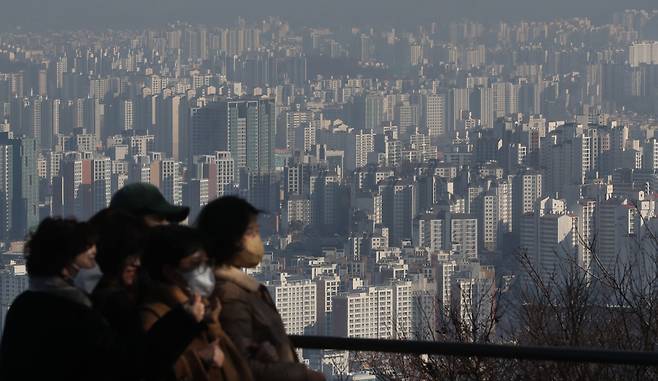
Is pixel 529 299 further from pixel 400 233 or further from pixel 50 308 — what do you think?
pixel 400 233

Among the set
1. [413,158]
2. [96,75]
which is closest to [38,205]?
[413,158]

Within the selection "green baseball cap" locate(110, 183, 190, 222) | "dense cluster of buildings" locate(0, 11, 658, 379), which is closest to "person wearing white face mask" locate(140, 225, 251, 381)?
"green baseball cap" locate(110, 183, 190, 222)

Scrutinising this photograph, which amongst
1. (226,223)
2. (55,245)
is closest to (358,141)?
(226,223)

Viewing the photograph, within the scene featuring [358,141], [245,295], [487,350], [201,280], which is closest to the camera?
[201,280]

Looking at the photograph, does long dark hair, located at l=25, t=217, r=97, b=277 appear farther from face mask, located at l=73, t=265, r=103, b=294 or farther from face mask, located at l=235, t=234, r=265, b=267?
face mask, located at l=235, t=234, r=265, b=267

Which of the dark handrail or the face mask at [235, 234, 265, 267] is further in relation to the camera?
the dark handrail

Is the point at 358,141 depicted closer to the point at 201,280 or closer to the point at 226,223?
the point at 226,223
